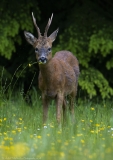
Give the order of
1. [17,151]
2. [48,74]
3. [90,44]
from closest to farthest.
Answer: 1. [17,151]
2. [48,74]
3. [90,44]

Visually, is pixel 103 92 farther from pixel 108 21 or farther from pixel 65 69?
pixel 65 69

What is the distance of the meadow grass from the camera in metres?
5.31

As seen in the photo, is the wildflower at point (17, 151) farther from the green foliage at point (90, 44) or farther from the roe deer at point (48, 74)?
the green foliage at point (90, 44)

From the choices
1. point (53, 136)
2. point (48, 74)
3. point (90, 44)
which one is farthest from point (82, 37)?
point (53, 136)

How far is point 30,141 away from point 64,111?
11.0ft

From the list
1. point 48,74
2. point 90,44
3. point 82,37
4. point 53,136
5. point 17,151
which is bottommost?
point 17,151

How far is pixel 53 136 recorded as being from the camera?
6227 mm

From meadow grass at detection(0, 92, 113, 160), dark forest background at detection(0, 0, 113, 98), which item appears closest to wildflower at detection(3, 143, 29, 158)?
meadow grass at detection(0, 92, 113, 160)

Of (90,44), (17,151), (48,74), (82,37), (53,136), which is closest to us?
(17,151)

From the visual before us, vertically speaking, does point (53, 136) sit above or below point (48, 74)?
below

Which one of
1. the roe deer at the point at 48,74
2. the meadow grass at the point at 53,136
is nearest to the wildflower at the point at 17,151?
the meadow grass at the point at 53,136

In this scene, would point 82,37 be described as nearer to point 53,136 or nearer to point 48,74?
point 48,74

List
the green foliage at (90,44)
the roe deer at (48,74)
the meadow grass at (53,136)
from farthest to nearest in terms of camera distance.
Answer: the green foliage at (90,44) < the roe deer at (48,74) < the meadow grass at (53,136)

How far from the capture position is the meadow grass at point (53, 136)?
5312 millimetres
